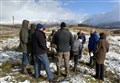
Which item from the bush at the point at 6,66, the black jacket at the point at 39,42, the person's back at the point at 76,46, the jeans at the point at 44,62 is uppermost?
the black jacket at the point at 39,42

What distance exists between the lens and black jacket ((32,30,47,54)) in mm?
12875

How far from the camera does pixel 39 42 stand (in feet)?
42.3

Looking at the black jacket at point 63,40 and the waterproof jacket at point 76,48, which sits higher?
the black jacket at point 63,40

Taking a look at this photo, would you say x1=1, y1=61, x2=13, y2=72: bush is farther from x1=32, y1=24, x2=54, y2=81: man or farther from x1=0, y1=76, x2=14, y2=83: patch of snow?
x1=32, y1=24, x2=54, y2=81: man

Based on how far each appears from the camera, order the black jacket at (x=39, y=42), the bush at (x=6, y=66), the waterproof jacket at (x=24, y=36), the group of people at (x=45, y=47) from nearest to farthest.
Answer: the black jacket at (x=39, y=42) → the group of people at (x=45, y=47) → the waterproof jacket at (x=24, y=36) → the bush at (x=6, y=66)

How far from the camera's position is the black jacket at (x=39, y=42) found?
12.9 metres

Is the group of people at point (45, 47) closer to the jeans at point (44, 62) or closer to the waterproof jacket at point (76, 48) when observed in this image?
the jeans at point (44, 62)

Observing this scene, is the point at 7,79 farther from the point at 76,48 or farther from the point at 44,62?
the point at 76,48

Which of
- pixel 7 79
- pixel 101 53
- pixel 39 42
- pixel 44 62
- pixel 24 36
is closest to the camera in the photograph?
pixel 39 42

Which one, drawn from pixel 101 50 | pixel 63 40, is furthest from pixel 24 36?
pixel 101 50

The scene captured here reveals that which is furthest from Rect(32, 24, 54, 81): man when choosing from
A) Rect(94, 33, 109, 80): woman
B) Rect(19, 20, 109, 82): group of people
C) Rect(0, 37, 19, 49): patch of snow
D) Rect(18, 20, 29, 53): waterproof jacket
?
Rect(0, 37, 19, 49): patch of snow

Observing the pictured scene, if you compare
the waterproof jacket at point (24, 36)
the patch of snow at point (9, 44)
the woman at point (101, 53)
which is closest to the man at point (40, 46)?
the waterproof jacket at point (24, 36)

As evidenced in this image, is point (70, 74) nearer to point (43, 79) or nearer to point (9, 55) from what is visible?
point (43, 79)

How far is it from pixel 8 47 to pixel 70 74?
13.2 m
